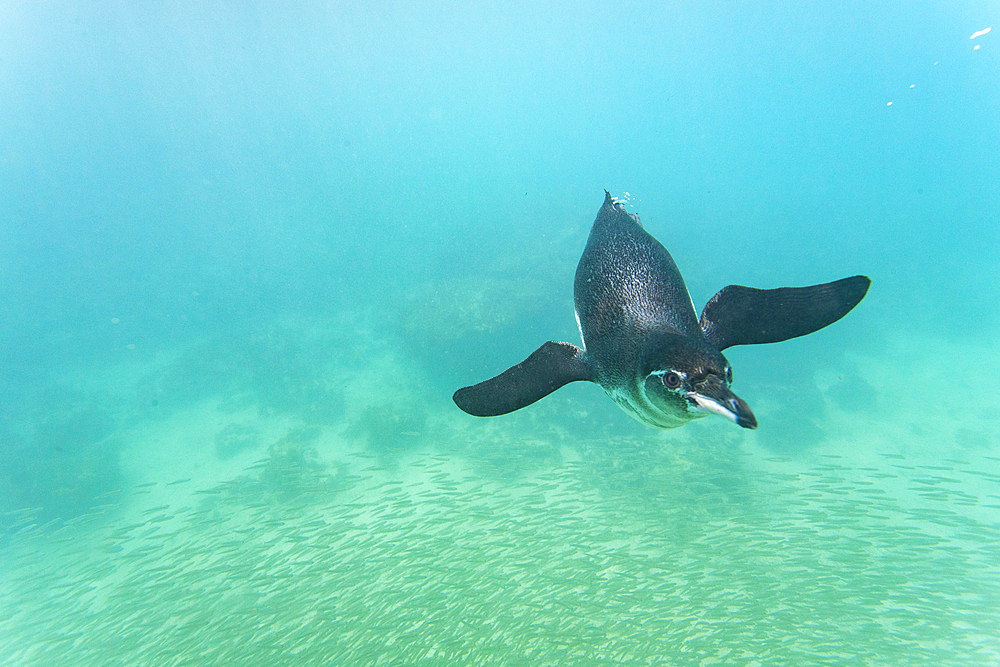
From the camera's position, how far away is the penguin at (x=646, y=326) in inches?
88.5

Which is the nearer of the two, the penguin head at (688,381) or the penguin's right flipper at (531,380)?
the penguin head at (688,381)

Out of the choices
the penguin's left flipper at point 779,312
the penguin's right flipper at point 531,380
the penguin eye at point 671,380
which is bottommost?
the penguin eye at point 671,380

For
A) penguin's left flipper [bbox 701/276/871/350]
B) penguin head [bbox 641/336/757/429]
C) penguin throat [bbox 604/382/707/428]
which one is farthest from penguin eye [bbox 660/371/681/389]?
penguin's left flipper [bbox 701/276/871/350]

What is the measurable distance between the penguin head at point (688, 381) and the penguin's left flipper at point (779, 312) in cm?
92

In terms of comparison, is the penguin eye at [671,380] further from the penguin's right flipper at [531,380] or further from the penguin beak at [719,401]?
the penguin's right flipper at [531,380]

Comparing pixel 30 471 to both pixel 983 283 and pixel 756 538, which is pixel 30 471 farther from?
pixel 983 283

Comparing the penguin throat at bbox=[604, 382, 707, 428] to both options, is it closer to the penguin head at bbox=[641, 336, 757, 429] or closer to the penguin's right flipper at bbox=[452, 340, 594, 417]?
the penguin head at bbox=[641, 336, 757, 429]

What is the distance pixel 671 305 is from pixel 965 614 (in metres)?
11.9

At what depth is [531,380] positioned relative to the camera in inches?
132

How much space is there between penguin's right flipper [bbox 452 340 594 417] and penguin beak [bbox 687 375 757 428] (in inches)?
50.7

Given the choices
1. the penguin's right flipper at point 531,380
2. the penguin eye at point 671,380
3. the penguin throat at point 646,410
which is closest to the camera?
the penguin eye at point 671,380

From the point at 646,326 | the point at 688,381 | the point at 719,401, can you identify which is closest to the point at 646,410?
the point at 646,326

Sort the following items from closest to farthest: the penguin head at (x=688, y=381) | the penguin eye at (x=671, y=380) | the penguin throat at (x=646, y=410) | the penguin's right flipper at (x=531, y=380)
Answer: the penguin head at (x=688, y=381) → the penguin eye at (x=671, y=380) → the penguin throat at (x=646, y=410) → the penguin's right flipper at (x=531, y=380)

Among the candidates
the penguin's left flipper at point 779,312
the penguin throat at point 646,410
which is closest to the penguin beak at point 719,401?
the penguin throat at point 646,410
